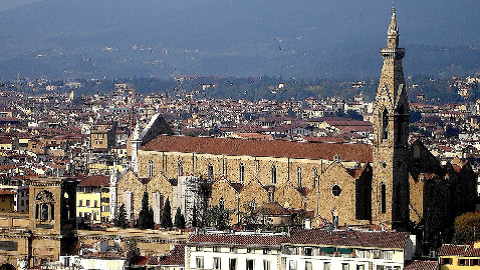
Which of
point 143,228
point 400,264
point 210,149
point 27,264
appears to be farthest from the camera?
point 210,149

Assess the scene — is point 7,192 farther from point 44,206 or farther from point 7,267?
point 7,267

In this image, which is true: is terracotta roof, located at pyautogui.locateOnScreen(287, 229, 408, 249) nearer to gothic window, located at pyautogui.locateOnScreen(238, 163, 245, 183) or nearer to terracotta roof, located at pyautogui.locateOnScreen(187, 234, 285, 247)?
terracotta roof, located at pyautogui.locateOnScreen(187, 234, 285, 247)

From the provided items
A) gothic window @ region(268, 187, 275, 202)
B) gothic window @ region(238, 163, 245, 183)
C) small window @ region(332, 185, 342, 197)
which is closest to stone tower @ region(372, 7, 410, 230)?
small window @ region(332, 185, 342, 197)

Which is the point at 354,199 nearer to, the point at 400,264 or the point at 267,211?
the point at 267,211

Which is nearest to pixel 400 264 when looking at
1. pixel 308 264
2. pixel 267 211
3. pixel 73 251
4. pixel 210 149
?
pixel 308 264

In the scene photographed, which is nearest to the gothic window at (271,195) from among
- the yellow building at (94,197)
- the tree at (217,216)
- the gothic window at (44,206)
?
Answer: the tree at (217,216)

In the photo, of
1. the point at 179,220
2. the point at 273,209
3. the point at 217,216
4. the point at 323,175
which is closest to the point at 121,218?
the point at 179,220

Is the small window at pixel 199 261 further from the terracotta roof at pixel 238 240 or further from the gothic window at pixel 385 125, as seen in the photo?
the gothic window at pixel 385 125

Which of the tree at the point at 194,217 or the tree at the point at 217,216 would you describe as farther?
the tree at the point at 194,217
